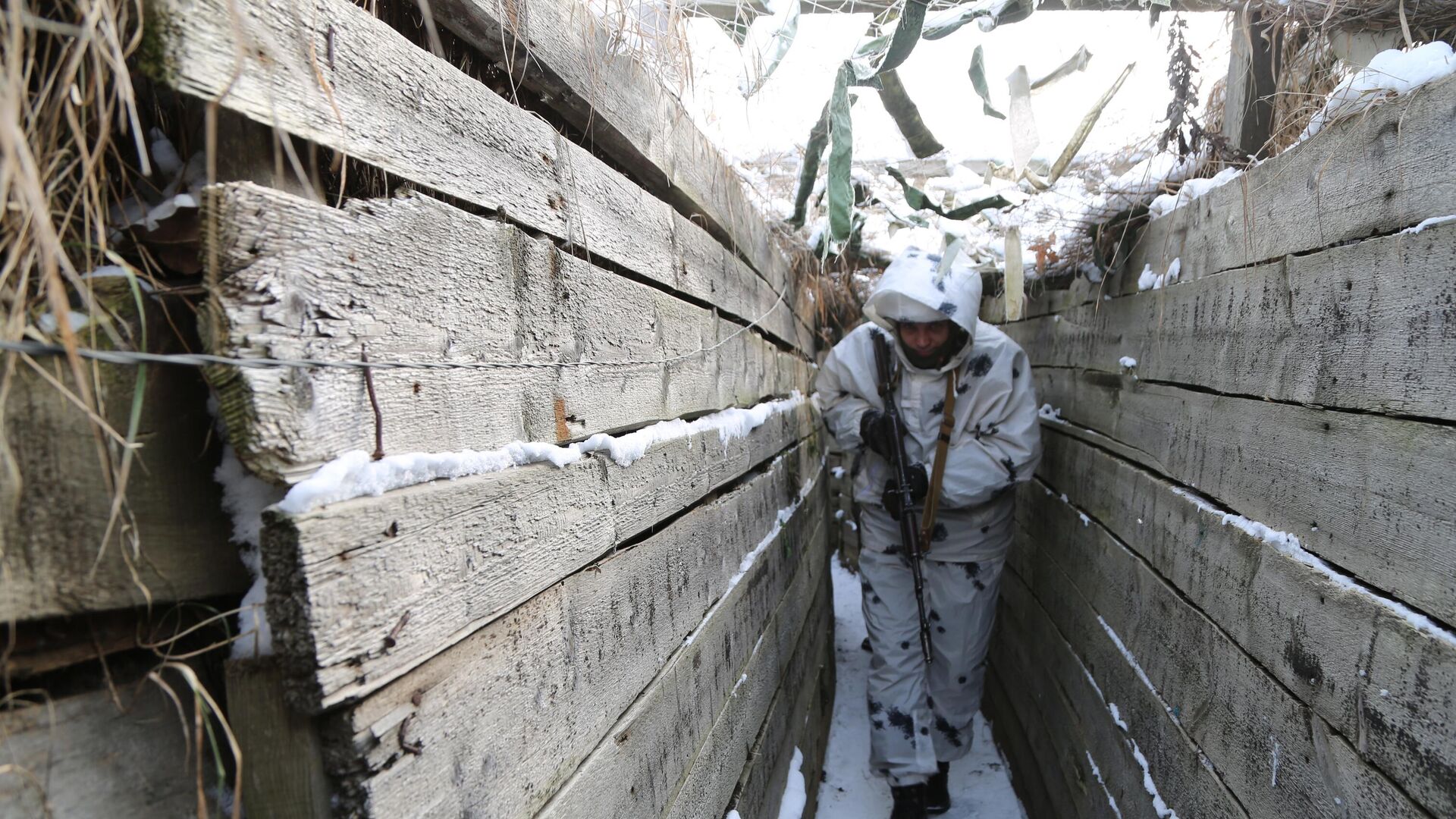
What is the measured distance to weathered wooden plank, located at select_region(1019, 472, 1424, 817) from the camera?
127 centimetres

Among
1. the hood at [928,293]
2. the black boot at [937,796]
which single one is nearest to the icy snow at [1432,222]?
the hood at [928,293]

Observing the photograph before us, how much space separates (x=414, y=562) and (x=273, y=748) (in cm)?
20

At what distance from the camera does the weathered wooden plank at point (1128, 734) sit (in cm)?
178

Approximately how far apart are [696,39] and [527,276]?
43.8 inches

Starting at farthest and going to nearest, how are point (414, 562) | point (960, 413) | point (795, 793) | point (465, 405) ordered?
point (960, 413) → point (795, 793) → point (465, 405) → point (414, 562)

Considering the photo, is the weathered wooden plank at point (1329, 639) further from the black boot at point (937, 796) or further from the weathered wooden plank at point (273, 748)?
the black boot at point (937, 796)

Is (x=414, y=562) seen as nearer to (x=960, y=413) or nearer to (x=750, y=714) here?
(x=750, y=714)

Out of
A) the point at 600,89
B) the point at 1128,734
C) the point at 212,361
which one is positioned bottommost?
the point at 1128,734

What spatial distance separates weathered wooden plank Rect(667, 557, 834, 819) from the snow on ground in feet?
1.81

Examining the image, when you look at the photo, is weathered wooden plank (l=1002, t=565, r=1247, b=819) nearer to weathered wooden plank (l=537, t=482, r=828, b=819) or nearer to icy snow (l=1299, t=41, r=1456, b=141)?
weathered wooden plank (l=537, t=482, r=828, b=819)

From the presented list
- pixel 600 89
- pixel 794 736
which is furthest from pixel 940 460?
pixel 600 89

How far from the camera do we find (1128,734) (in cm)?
221

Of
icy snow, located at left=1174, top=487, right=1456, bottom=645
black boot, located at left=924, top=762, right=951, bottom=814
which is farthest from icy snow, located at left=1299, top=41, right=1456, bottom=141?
black boot, located at left=924, top=762, right=951, bottom=814

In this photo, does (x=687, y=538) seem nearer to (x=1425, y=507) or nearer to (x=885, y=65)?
(x=1425, y=507)
